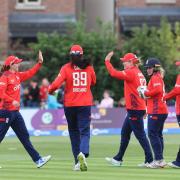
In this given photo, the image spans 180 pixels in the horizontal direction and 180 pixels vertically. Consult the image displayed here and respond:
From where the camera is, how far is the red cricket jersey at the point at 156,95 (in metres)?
16.5

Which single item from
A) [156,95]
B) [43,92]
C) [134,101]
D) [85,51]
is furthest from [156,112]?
[85,51]

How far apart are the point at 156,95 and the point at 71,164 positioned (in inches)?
91.7

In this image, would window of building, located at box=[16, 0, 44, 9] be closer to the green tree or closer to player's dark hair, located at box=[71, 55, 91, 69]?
the green tree

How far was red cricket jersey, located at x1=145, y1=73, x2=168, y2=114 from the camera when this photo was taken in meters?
16.5

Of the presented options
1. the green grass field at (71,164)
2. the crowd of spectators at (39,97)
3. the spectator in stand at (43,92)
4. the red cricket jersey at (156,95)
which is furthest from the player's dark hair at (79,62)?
the spectator in stand at (43,92)

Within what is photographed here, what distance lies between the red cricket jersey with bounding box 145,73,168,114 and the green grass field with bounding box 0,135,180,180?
1090 millimetres

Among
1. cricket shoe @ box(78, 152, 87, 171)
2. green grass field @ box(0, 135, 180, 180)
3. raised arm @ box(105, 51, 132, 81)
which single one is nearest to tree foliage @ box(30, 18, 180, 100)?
green grass field @ box(0, 135, 180, 180)

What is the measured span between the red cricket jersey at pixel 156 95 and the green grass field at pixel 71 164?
1.09 meters

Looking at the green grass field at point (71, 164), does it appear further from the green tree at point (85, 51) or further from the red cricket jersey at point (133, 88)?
the green tree at point (85, 51)

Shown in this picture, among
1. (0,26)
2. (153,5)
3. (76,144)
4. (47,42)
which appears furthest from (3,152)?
(153,5)

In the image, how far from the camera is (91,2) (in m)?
45.1

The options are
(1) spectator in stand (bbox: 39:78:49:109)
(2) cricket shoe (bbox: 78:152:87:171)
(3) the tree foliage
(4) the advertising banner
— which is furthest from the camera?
(3) the tree foliage

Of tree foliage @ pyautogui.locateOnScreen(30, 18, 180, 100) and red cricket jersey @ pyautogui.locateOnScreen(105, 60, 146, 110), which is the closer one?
red cricket jersey @ pyautogui.locateOnScreen(105, 60, 146, 110)

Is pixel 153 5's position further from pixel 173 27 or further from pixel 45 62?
pixel 45 62
